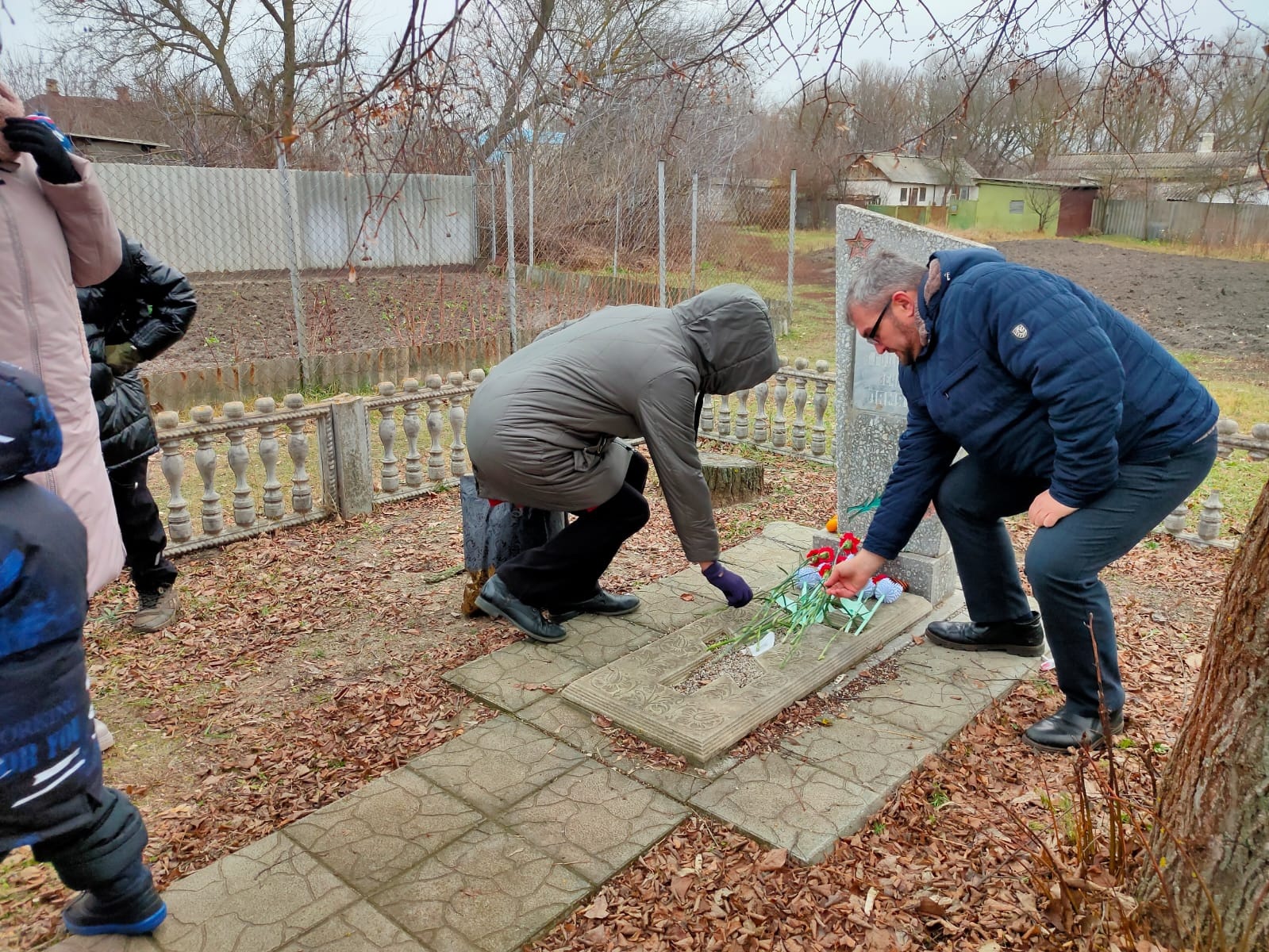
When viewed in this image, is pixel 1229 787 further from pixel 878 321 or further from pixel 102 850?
pixel 102 850

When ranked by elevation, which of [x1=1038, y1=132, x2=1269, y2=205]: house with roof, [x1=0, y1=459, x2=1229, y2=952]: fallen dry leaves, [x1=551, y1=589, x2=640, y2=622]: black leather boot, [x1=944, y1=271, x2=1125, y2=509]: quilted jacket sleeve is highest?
[x1=1038, y1=132, x2=1269, y2=205]: house with roof

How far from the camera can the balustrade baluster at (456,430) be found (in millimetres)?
6374

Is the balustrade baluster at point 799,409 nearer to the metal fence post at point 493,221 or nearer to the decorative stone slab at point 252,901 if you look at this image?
the metal fence post at point 493,221

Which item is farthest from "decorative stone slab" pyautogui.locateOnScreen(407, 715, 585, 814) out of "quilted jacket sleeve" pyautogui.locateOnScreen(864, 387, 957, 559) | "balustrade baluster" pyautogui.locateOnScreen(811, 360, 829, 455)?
"balustrade baluster" pyautogui.locateOnScreen(811, 360, 829, 455)

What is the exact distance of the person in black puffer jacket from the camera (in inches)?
149

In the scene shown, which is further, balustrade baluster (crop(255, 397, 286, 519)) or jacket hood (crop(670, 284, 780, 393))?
balustrade baluster (crop(255, 397, 286, 519))

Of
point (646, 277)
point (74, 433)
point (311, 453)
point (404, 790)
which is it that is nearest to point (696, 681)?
point (404, 790)

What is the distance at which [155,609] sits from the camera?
13.9ft

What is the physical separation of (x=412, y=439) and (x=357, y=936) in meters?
4.35

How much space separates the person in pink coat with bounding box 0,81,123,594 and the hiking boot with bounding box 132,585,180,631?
1.60 meters

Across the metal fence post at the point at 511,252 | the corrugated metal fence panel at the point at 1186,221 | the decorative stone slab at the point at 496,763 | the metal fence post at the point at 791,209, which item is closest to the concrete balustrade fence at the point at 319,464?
the decorative stone slab at the point at 496,763

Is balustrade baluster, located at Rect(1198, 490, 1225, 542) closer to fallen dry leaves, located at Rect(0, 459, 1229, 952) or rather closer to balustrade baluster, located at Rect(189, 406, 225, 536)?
fallen dry leaves, located at Rect(0, 459, 1229, 952)

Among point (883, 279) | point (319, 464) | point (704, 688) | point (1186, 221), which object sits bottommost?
point (704, 688)

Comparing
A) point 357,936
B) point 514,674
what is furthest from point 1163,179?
point 357,936
